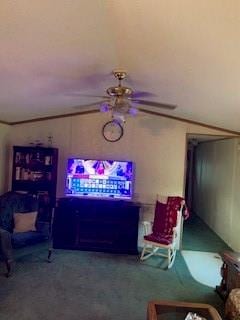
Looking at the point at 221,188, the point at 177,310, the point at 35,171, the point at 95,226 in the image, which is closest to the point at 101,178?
the point at 95,226

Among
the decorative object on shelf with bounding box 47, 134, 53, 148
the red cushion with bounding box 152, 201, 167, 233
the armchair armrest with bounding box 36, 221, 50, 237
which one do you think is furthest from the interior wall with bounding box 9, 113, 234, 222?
the armchair armrest with bounding box 36, 221, 50, 237

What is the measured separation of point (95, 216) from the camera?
17.4ft

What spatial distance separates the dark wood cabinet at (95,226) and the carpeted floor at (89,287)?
0.26 metres

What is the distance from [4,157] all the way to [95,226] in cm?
214

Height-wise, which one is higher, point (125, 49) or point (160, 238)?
point (125, 49)

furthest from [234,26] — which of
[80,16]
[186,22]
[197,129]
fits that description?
[197,129]

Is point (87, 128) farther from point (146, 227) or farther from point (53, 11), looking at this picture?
point (53, 11)

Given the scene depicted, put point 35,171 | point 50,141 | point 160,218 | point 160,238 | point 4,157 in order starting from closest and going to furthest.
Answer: point 160,238 → point 160,218 → point 35,171 → point 4,157 → point 50,141

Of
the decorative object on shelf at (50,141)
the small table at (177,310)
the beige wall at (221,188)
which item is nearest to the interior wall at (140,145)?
Answer: the decorative object on shelf at (50,141)

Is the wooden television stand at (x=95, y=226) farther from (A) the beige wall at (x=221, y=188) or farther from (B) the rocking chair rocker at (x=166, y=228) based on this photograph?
(A) the beige wall at (x=221, y=188)

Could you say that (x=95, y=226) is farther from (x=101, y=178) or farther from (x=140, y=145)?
(x=140, y=145)

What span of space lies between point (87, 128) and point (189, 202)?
5010 mm

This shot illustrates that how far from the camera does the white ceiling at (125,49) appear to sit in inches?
79.2

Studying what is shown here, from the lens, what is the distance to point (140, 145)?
19.0 ft
